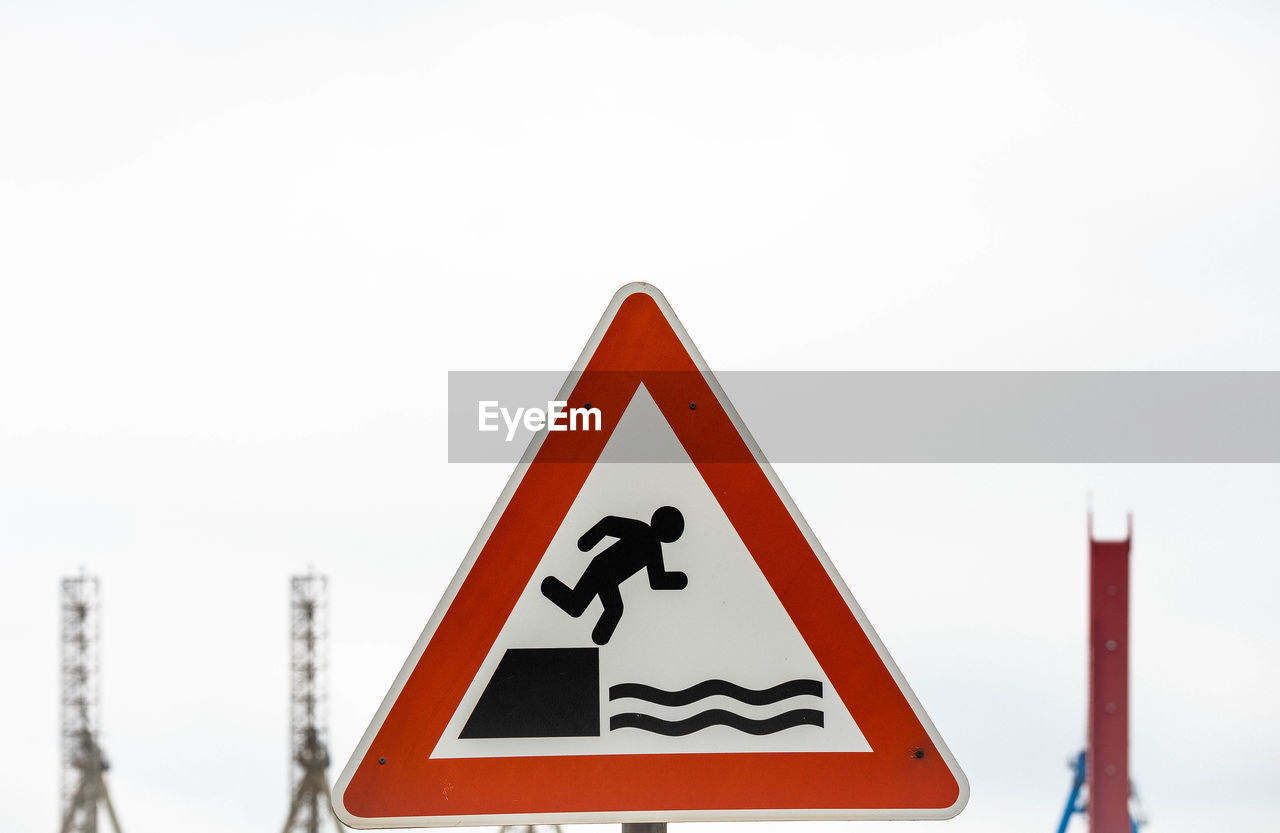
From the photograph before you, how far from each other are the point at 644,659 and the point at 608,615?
0.29ft

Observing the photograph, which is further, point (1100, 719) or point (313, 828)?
point (313, 828)

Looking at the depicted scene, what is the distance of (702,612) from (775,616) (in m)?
0.11

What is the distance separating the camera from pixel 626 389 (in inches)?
91.1

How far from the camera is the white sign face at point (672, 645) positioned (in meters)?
2.24

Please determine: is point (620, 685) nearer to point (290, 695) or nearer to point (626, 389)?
point (626, 389)

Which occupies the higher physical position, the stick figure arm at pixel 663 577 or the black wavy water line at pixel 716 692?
the stick figure arm at pixel 663 577

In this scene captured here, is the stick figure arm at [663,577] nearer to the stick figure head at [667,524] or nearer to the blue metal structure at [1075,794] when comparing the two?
the stick figure head at [667,524]

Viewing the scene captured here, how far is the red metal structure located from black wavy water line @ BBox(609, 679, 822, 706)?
558 cm

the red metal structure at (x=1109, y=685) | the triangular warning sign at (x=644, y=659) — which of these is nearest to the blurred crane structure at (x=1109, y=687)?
the red metal structure at (x=1109, y=685)

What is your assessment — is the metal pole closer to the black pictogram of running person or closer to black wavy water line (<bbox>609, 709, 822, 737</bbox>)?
black wavy water line (<bbox>609, 709, 822, 737</bbox>)

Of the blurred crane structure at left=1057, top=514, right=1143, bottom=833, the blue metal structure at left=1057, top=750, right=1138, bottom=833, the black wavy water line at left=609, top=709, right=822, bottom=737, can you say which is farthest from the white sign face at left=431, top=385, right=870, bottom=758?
the blue metal structure at left=1057, top=750, right=1138, bottom=833

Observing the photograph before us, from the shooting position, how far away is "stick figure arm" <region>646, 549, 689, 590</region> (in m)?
2.27

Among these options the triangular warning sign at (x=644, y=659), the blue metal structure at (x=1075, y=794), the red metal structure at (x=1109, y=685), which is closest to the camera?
the triangular warning sign at (x=644, y=659)

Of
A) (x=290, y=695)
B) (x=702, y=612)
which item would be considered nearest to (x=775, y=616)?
(x=702, y=612)
